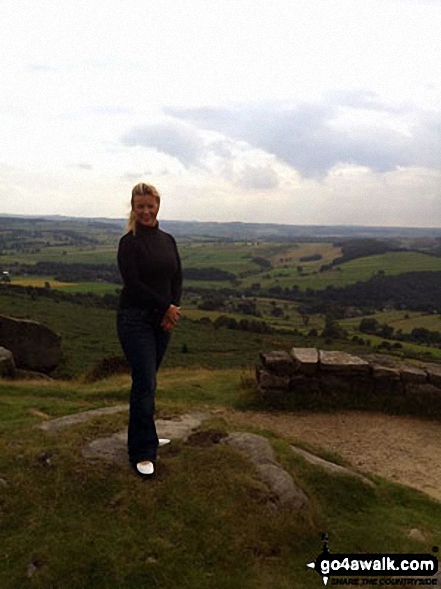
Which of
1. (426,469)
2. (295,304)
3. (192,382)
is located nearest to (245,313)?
(295,304)

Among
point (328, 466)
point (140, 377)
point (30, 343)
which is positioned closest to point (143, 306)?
point (140, 377)

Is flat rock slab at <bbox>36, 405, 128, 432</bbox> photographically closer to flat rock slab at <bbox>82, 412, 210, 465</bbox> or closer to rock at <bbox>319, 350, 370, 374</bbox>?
flat rock slab at <bbox>82, 412, 210, 465</bbox>

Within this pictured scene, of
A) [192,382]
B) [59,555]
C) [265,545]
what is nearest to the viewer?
[59,555]

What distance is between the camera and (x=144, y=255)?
20.8ft

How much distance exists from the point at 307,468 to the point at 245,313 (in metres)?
77.1

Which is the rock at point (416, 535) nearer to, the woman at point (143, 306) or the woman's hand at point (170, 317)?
the woman at point (143, 306)

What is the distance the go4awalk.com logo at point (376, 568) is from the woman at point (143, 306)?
87.4 inches

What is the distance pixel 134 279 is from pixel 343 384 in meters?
7.45

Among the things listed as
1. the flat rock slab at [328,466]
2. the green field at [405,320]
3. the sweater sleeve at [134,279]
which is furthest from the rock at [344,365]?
the green field at [405,320]

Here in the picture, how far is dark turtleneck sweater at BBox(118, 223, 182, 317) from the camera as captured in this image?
6316mm

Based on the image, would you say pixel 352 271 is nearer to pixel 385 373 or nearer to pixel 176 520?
pixel 385 373

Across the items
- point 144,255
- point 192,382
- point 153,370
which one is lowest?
point 192,382

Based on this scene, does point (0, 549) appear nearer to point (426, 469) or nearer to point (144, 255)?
point (144, 255)

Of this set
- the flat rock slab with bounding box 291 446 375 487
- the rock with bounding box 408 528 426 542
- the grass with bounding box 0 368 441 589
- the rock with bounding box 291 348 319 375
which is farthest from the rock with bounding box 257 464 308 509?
the rock with bounding box 291 348 319 375
